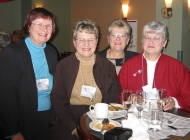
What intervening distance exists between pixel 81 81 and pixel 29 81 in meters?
0.49

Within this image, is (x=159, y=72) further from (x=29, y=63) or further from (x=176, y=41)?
(x=176, y=41)

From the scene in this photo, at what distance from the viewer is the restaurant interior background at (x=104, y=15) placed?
5.29 m

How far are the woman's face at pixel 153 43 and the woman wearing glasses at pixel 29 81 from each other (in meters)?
1.00

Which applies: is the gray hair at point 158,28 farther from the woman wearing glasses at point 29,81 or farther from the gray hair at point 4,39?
the gray hair at point 4,39

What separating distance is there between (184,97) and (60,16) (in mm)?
5893

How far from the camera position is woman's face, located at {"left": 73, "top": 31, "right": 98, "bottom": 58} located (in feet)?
6.84

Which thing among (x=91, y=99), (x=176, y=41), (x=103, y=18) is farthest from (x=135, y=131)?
(x=103, y=18)

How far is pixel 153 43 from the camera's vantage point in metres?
2.28

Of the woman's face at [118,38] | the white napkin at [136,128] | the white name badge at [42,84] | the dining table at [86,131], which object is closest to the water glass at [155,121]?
the white napkin at [136,128]

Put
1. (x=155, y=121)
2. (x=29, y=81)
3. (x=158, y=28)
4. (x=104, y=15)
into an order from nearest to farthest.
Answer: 1. (x=155, y=121)
2. (x=29, y=81)
3. (x=158, y=28)
4. (x=104, y=15)

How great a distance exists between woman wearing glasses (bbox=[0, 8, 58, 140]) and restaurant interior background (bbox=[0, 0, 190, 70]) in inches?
157

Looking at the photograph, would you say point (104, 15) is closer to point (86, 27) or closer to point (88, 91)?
point (86, 27)

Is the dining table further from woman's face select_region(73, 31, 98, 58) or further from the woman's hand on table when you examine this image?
woman's face select_region(73, 31, 98, 58)

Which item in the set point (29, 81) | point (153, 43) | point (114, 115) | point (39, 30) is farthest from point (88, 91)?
point (153, 43)
